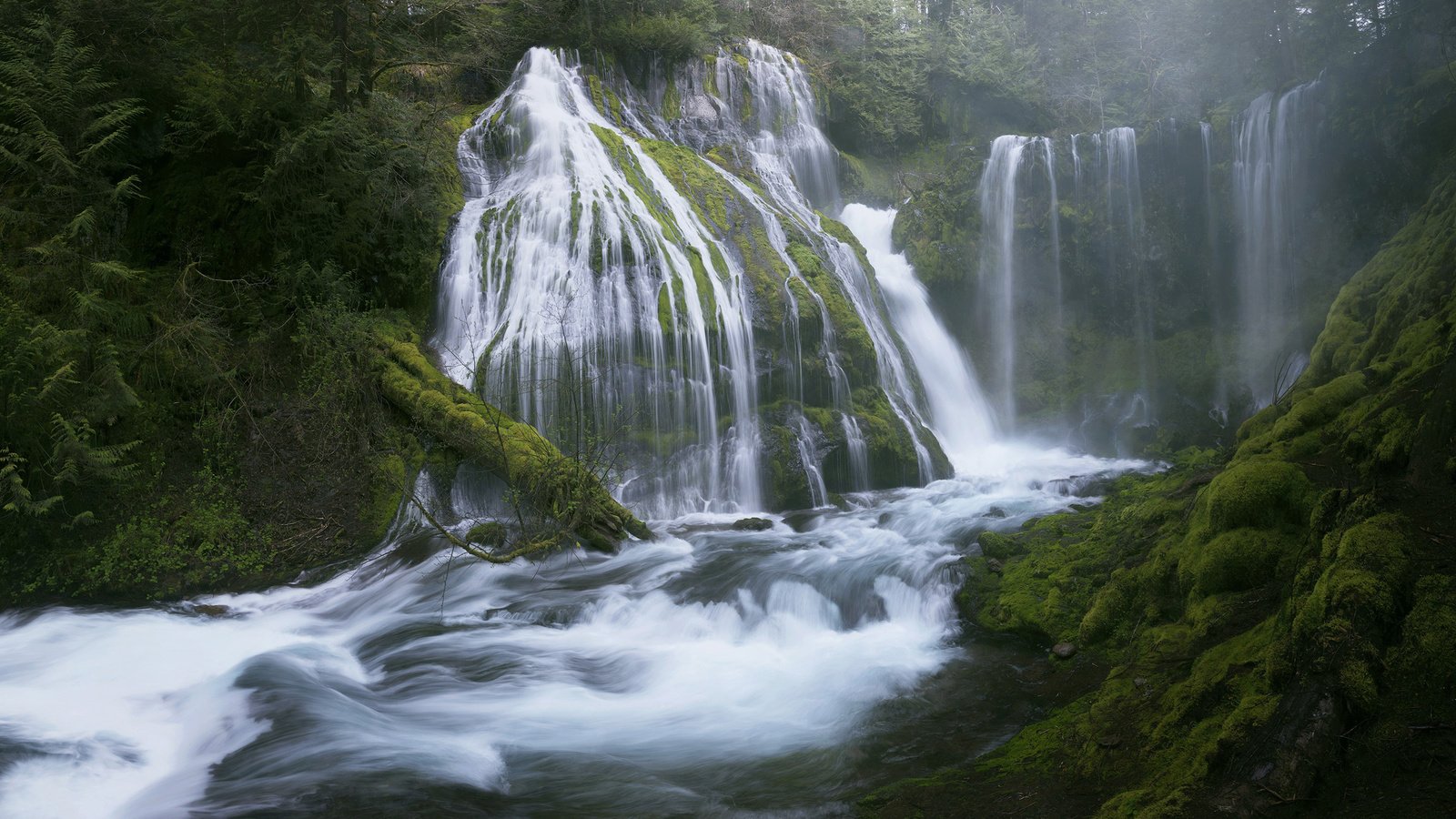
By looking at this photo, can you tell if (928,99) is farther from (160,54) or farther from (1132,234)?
(160,54)

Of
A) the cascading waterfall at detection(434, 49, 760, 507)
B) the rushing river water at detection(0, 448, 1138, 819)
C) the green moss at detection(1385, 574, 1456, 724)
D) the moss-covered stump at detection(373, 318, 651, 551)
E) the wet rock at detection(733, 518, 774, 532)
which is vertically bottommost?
the rushing river water at detection(0, 448, 1138, 819)

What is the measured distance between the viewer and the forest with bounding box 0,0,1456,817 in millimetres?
4395

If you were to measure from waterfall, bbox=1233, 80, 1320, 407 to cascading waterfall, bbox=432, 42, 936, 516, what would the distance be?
661 cm

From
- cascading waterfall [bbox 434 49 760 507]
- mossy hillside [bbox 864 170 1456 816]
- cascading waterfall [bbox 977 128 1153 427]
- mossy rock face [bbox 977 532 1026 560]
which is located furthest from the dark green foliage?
cascading waterfall [bbox 977 128 1153 427]

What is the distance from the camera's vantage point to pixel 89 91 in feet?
28.7

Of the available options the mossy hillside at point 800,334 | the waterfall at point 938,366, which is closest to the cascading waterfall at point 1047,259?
the waterfall at point 938,366

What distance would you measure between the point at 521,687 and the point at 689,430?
501cm

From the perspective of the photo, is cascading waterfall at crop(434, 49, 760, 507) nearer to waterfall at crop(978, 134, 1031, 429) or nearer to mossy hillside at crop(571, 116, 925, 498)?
mossy hillside at crop(571, 116, 925, 498)

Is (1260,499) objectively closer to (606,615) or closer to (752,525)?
(606,615)

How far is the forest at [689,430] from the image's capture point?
4.39 meters

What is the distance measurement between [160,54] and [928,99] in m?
16.7

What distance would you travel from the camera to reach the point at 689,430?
35.3ft

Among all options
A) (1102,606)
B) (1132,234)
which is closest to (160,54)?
(1102,606)

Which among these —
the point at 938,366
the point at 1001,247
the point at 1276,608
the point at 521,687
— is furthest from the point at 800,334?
the point at 1276,608
